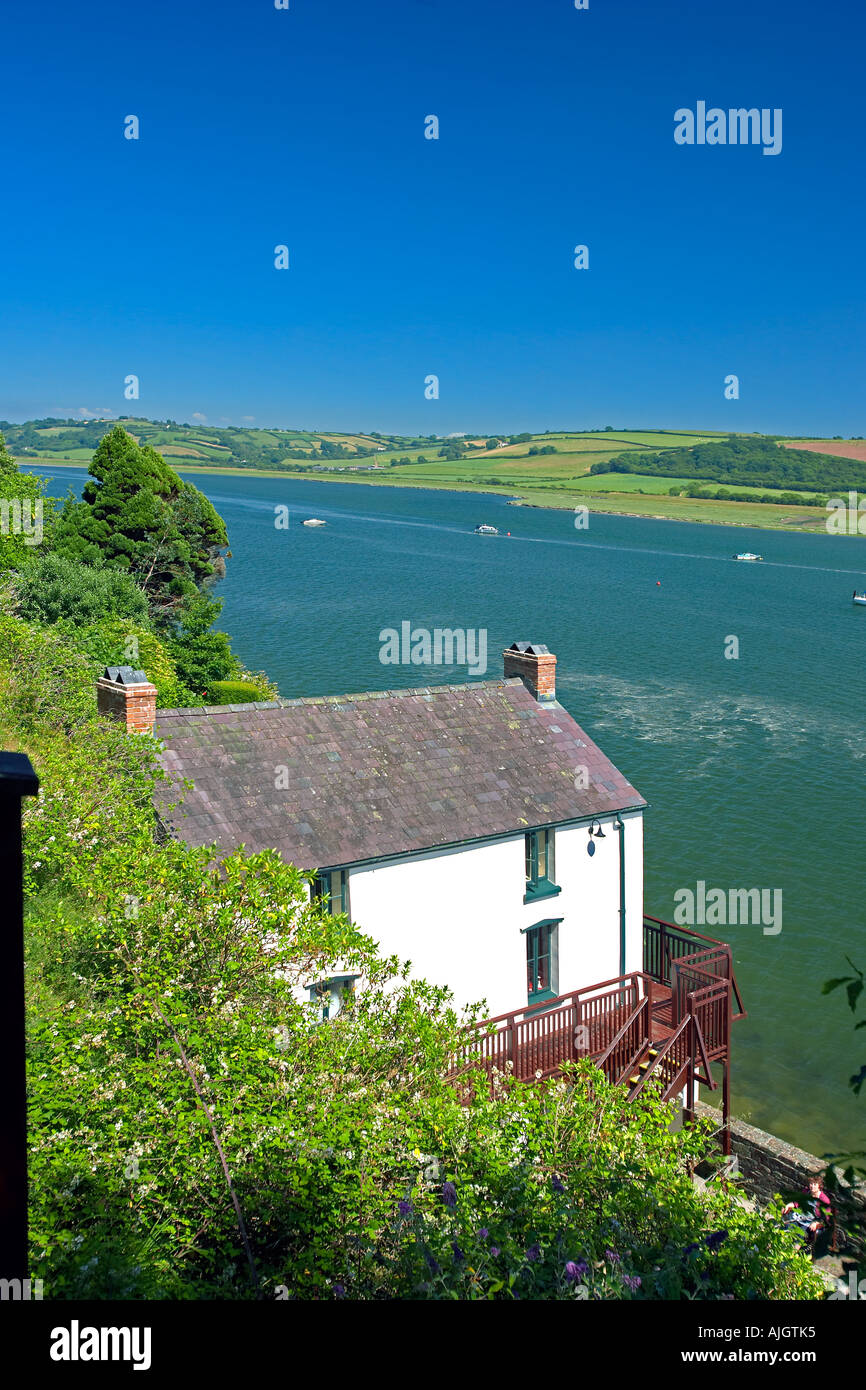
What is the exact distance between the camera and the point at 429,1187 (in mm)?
9953

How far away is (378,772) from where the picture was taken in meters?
22.9

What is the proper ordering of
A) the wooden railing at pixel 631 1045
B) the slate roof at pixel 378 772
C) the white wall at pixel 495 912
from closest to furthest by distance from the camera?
1. the wooden railing at pixel 631 1045
2. the slate roof at pixel 378 772
3. the white wall at pixel 495 912

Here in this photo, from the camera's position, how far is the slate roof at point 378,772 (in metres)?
Result: 20.8

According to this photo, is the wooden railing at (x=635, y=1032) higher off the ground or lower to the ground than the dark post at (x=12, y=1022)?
lower

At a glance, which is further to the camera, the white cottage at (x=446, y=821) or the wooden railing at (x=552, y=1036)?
the white cottage at (x=446, y=821)

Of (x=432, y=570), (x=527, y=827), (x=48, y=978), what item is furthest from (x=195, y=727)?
(x=432, y=570)

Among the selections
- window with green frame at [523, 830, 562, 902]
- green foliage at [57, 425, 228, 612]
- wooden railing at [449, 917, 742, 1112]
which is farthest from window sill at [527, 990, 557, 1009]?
green foliage at [57, 425, 228, 612]

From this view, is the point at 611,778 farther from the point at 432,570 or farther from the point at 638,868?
the point at 432,570

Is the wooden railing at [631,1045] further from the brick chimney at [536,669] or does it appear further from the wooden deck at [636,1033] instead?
the brick chimney at [536,669]

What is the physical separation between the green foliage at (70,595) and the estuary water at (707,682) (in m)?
14.1

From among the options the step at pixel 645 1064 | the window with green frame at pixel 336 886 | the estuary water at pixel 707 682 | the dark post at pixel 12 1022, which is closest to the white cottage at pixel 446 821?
the window with green frame at pixel 336 886

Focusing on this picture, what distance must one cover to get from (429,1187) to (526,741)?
15821 mm

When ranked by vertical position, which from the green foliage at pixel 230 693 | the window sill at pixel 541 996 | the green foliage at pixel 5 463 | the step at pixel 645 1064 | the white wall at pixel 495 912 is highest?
the green foliage at pixel 5 463

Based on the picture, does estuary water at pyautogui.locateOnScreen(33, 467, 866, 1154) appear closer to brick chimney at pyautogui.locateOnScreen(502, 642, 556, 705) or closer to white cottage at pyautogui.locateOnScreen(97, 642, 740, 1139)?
white cottage at pyautogui.locateOnScreen(97, 642, 740, 1139)
